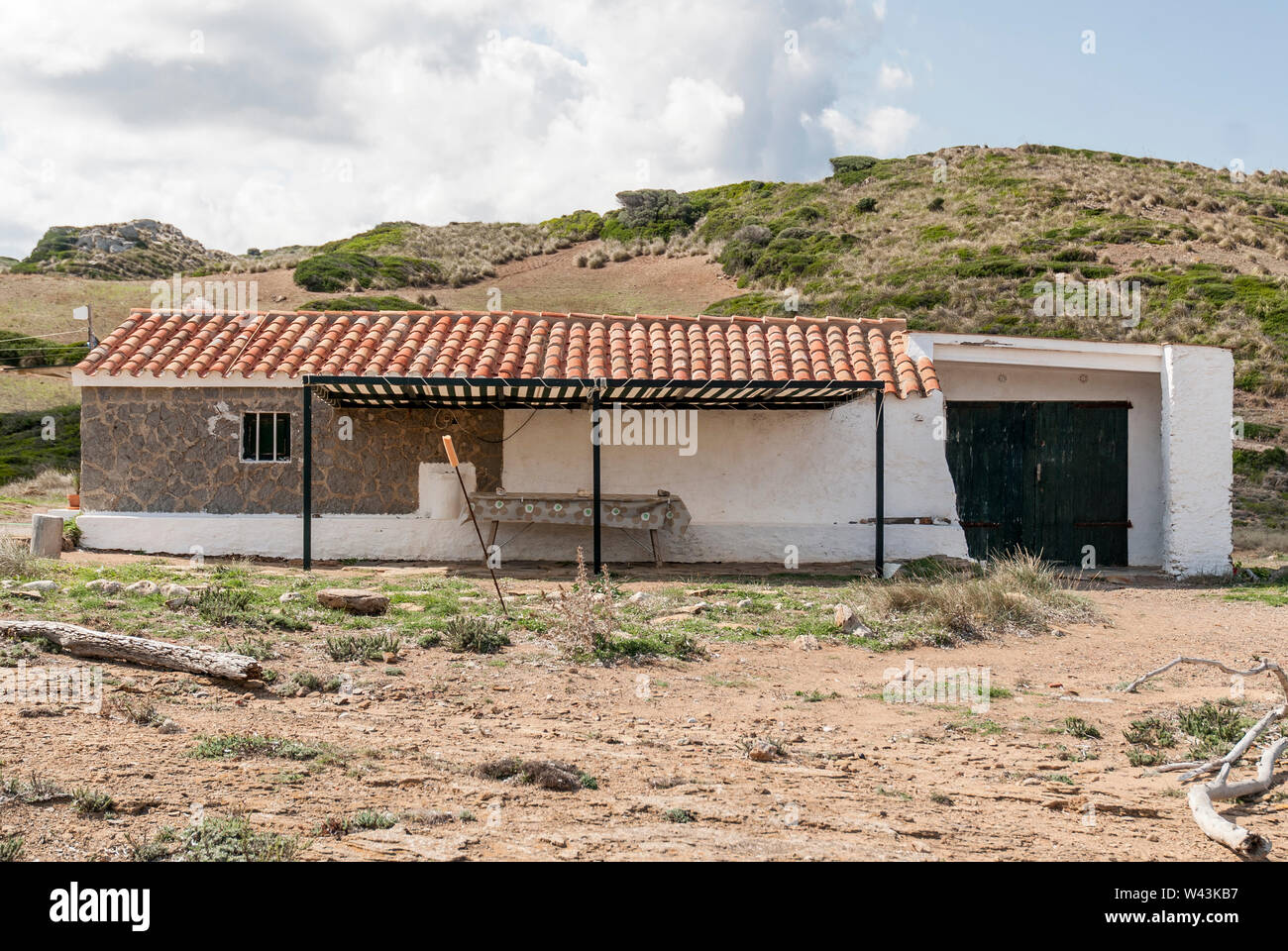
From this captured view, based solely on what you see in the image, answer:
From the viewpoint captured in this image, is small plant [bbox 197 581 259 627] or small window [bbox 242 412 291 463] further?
small window [bbox 242 412 291 463]

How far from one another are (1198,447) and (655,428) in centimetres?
808

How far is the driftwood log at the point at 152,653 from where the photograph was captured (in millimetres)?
6715

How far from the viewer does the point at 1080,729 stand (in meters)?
6.20

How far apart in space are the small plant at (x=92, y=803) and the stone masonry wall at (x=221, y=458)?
10037mm

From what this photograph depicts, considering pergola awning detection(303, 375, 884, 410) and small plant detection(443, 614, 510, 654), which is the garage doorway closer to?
pergola awning detection(303, 375, 884, 410)

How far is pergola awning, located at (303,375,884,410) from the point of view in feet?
39.7

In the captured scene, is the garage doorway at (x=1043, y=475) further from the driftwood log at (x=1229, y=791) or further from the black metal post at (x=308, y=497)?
the black metal post at (x=308, y=497)

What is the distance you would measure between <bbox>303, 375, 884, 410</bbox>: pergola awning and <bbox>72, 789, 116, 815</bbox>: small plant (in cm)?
808

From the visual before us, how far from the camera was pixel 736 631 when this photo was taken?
9.38 metres

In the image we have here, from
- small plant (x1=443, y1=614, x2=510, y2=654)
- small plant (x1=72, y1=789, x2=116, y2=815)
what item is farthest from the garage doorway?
small plant (x1=72, y1=789, x2=116, y2=815)

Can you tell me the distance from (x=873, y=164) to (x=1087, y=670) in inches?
1908

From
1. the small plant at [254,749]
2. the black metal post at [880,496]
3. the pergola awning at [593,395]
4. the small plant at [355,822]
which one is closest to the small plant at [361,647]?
the small plant at [254,749]
